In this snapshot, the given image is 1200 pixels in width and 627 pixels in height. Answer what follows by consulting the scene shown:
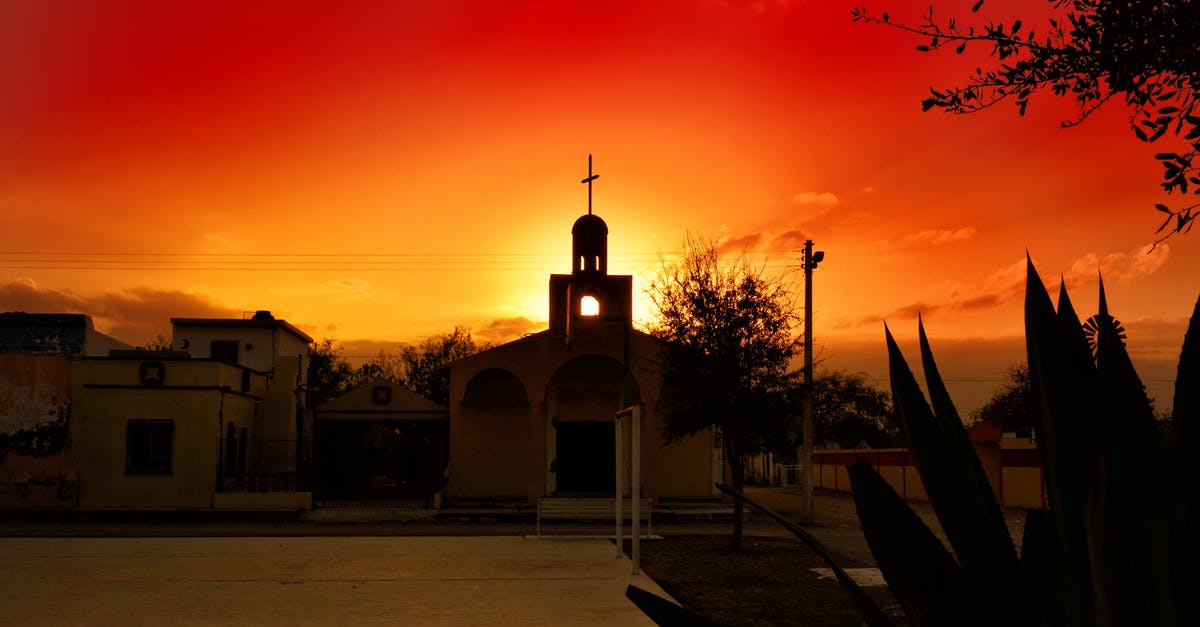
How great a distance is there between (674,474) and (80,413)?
60.3 feet

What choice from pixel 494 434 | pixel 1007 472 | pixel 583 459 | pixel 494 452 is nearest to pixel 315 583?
pixel 494 452

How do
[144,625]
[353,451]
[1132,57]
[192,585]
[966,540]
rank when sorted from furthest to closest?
[353,451] < [192,585] < [144,625] < [1132,57] < [966,540]

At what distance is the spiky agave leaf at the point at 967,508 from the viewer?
1.29 metres

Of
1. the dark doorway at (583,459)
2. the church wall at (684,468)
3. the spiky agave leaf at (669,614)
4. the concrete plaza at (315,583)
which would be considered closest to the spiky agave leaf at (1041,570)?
the spiky agave leaf at (669,614)

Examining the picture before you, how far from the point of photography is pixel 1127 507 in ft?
3.83

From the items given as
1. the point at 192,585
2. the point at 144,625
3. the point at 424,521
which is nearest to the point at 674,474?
the point at 424,521

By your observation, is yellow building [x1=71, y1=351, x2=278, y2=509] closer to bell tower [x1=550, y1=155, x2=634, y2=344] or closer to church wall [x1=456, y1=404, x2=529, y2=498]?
church wall [x1=456, y1=404, x2=529, y2=498]

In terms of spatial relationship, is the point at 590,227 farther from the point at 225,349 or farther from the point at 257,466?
the point at 225,349

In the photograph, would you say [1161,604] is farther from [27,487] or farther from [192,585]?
[27,487]

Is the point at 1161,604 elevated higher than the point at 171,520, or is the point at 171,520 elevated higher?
the point at 1161,604

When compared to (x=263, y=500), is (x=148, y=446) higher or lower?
higher

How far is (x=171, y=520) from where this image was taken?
2897 cm

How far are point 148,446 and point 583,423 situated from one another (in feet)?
44.3

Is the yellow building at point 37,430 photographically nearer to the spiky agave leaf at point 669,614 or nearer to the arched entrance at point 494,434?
the arched entrance at point 494,434
